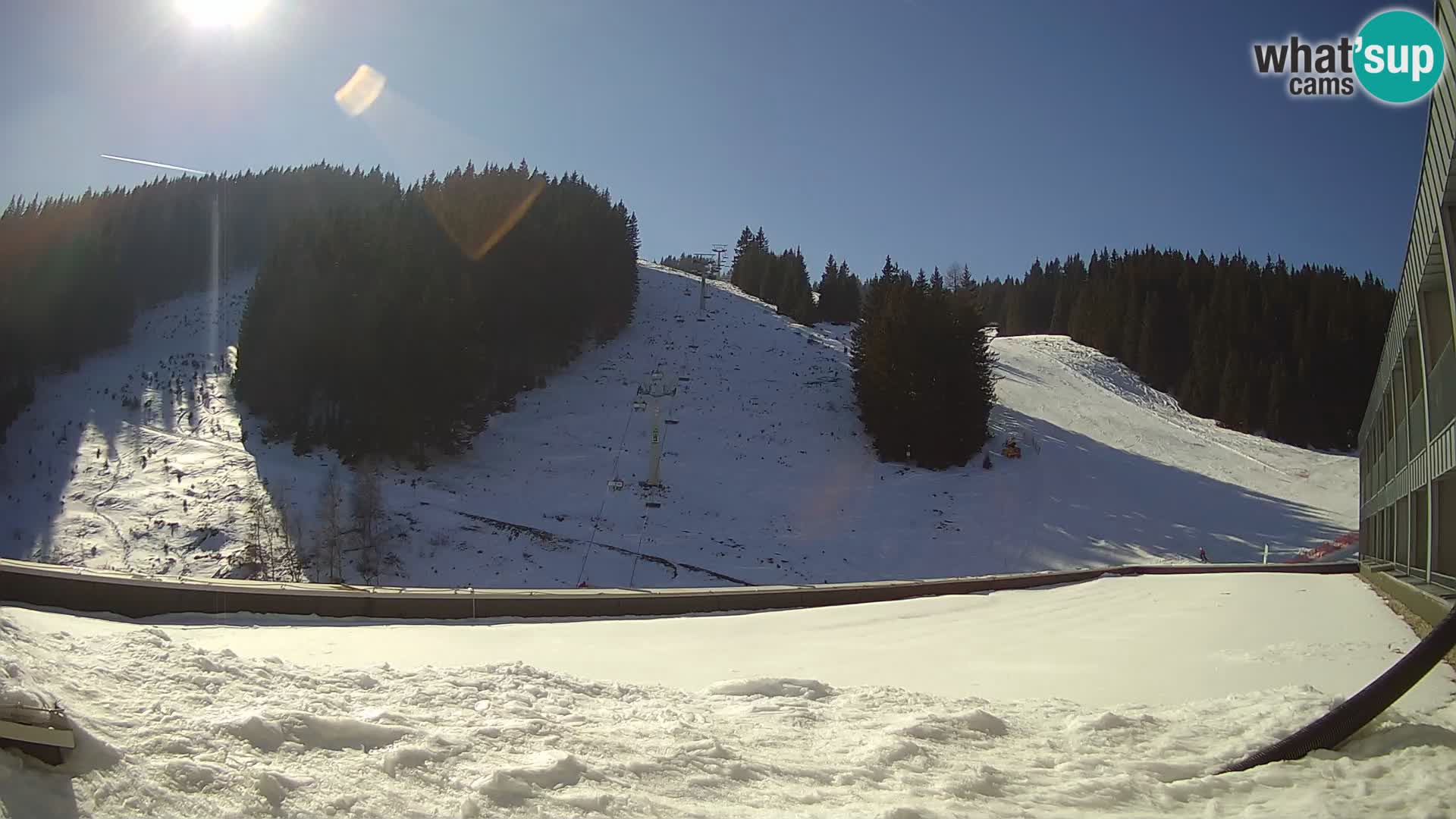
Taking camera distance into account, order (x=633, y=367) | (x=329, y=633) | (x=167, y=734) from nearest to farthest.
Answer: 1. (x=167, y=734)
2. (x=329, y=633)
3. (x=633, y=367)

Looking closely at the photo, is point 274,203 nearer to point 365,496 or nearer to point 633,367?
point 633,367

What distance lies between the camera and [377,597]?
8977 mm

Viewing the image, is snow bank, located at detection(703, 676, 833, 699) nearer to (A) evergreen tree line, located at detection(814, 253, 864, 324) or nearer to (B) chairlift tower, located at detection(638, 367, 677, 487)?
(B) chairlift tower, located at detection(638, 367, 677, 487)

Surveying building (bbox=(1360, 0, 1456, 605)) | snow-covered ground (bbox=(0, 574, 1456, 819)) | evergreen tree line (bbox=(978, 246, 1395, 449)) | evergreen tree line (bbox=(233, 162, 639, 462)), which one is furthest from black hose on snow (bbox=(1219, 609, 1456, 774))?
evergreen tree line (bbox=(978, 246, 1395, 449))

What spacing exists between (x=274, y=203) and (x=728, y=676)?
6742 centimetres

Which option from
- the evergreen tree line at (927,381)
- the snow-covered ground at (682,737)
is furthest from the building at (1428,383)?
the evergreen tree line at (927,381)

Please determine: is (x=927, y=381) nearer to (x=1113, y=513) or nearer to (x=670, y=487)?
(x=1113, y=513)

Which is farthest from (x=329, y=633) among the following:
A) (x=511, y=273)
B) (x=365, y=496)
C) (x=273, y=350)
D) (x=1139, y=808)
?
(x=511, y=273)

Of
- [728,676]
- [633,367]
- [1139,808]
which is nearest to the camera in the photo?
[1139,808]

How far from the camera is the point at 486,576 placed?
65.5 feet

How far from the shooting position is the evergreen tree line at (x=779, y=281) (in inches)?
2354

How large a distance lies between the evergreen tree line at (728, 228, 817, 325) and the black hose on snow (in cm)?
5369

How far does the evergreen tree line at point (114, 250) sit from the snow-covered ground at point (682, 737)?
297 inches

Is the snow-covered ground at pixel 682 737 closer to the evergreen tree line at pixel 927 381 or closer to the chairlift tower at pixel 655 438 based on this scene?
the chairlift tower at pixel 655 438
